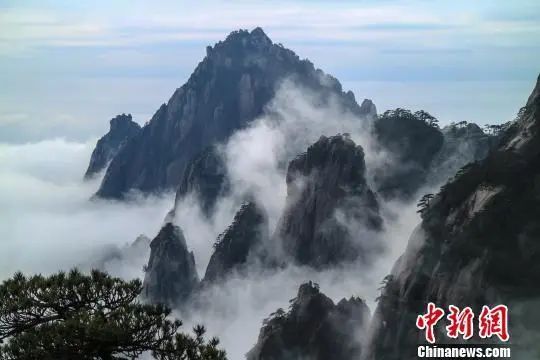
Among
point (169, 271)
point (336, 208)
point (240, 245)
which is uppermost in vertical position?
point (240, 245)

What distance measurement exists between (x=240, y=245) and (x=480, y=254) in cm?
7608

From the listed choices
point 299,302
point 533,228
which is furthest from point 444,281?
point 299,302

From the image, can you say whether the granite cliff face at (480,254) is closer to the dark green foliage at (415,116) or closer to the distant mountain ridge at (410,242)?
the distant mountain ridge at (410,242)

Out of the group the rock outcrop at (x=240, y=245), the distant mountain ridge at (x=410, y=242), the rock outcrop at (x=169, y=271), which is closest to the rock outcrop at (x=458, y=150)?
the distant mountain ridge at (x=410, y=242)

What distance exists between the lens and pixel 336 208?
103 m

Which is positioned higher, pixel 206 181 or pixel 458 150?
pixel 206 181

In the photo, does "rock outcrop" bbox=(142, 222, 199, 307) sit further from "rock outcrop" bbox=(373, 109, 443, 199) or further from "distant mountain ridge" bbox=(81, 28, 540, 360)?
"rock outcrop" bbox=(373, 109, 443, 199)

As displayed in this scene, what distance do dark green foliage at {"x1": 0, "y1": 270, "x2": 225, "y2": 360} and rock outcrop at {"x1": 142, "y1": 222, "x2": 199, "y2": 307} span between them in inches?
4195

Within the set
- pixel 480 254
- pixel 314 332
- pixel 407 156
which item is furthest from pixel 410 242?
pixel 407 156

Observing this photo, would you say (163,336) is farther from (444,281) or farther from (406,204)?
(406,204)

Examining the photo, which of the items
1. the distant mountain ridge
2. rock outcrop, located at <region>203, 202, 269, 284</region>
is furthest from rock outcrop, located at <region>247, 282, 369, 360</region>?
rock outcrop, located at <region>203, 202, 269, 284</region>

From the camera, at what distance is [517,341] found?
141ft

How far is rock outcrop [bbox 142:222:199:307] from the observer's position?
131250 millimetres

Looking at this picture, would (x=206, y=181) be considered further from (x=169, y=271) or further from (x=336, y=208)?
(x=336, y=208)
